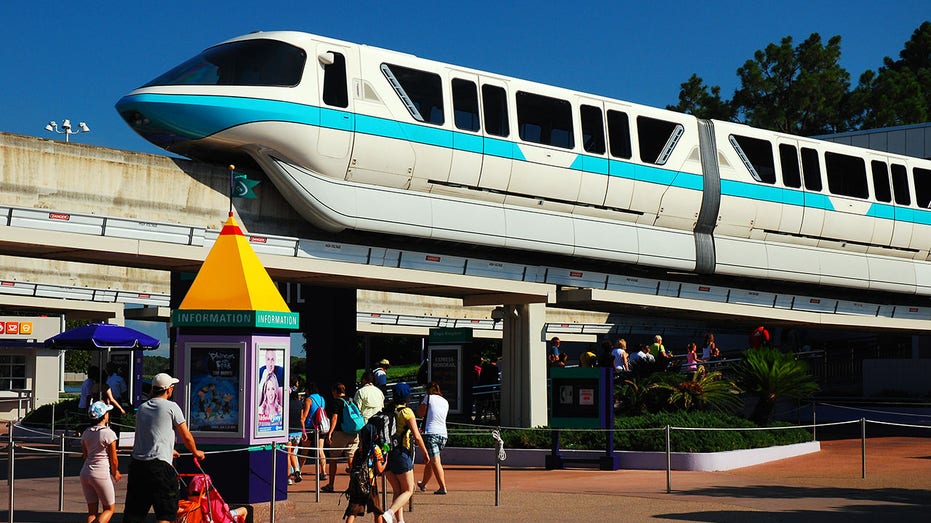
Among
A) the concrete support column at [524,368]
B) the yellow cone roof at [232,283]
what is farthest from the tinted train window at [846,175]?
the yellow cone roof at [232,283]

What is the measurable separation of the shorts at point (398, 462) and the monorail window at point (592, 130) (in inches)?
462

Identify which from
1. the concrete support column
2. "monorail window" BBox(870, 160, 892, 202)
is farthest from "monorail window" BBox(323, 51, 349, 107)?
"monorail window" BBox(870, 160, 892, 202)

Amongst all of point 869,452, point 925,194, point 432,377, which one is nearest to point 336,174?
point 432,377

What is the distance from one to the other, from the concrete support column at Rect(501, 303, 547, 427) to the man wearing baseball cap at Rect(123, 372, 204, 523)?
12.8 m

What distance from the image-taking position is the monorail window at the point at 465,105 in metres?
21.2

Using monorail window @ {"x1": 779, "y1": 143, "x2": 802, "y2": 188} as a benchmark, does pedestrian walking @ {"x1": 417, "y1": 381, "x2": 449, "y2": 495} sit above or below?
below

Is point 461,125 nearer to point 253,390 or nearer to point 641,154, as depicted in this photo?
point 641,154

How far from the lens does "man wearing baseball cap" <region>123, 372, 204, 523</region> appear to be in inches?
425

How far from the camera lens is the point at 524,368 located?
76.0 ft

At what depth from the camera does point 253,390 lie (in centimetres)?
1379

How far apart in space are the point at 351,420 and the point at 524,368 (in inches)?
270

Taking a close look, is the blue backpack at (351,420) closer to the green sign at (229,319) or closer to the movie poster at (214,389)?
the green sign at (229,319)

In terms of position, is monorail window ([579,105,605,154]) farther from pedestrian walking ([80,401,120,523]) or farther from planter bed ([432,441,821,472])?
pedestrian walking ([80,401,120,523])

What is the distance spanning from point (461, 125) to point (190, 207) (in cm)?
517
